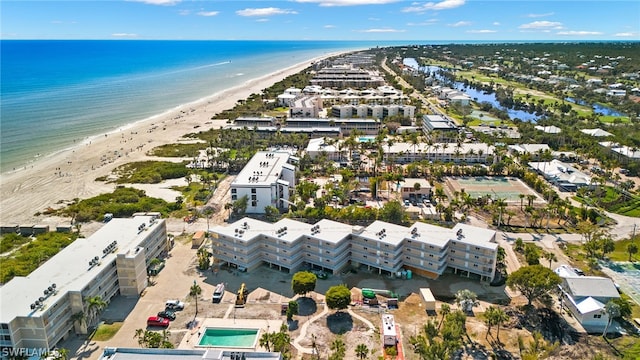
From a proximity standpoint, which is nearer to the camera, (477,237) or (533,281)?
(533,281)

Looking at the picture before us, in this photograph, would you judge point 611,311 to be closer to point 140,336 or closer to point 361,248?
point 361,248

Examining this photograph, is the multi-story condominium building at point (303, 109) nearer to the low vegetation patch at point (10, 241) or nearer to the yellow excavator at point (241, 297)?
the low vegetation patch at point (10, 241)

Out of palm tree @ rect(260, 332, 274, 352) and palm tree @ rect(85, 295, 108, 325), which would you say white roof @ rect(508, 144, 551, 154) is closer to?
palm tree @ rect(260, 332, 274, 352)

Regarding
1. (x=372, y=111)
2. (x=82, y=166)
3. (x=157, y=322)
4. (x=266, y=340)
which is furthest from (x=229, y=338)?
(x=372, y=111)

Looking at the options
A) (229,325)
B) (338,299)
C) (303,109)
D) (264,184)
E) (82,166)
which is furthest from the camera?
(303,109)

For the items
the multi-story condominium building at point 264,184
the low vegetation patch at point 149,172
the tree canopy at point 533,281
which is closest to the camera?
the tree canopy at point 533,281

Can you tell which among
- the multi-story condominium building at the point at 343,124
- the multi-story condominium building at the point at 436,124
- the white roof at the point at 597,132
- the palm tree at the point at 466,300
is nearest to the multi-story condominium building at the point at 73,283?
the palm tree at the point at 466,300

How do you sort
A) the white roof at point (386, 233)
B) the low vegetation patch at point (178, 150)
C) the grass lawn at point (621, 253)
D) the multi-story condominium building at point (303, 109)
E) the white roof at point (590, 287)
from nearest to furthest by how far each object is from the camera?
1. the white roof at point (590, 287)
2. the white roof at point (386, 233)
3. the grass lawn at point (621, 253)
4. the low vegetation patch at point (178, 150)
5. the multi-story condominium building at point (303, 109)

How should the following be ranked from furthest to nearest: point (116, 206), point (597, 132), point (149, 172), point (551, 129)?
point (551, 129) < point (597, 132) < point (149, 172) < point (116, 206)
